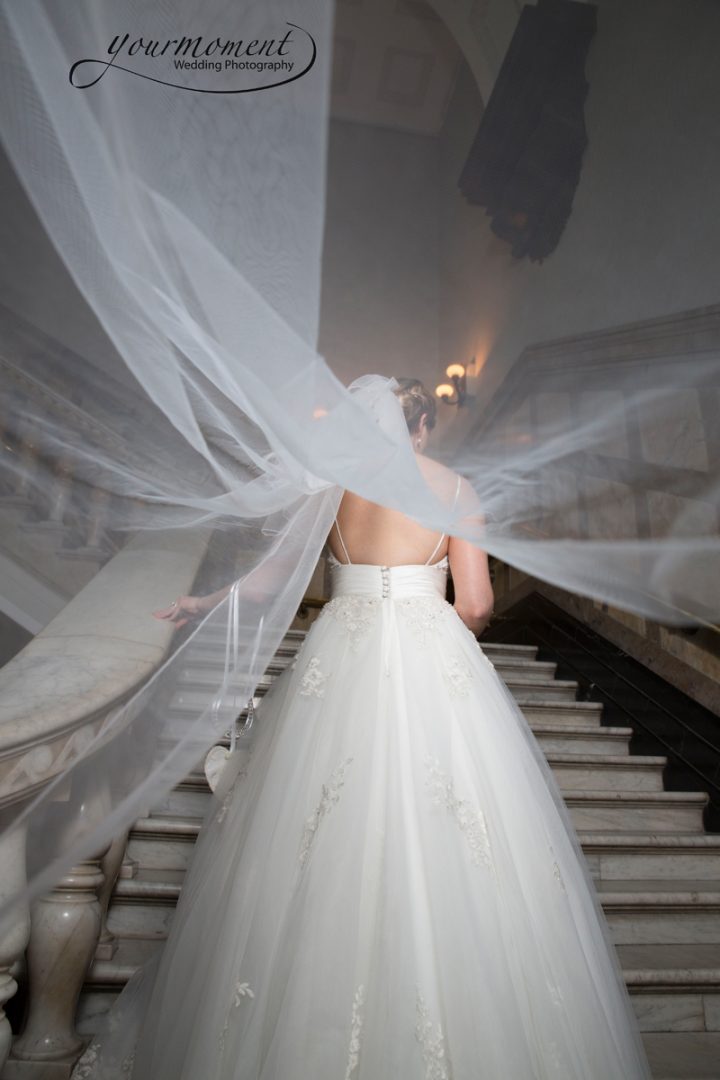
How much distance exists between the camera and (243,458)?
1583mm

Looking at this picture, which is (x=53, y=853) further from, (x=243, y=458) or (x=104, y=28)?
(x=104, y=28)

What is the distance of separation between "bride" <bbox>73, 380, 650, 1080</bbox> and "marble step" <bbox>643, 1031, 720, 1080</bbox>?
1.52 ft

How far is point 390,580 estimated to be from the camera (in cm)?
191

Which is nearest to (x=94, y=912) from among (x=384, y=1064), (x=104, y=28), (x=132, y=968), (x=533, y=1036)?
(x=132, y=968)

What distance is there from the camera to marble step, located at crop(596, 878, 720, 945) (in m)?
2.54

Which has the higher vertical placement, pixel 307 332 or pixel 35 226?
pixel 35 226

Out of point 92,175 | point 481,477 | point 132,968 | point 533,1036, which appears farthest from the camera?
point 132,968

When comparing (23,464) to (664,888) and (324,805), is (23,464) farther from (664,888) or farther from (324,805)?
(664,888)

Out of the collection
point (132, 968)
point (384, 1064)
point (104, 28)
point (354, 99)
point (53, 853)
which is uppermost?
point (354, 99)

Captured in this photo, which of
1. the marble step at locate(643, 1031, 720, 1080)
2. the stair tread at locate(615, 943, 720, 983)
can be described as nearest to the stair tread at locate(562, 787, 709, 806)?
the stair tread at locate(615, 943, 720, 983)

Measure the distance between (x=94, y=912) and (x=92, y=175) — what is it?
5.08 feet

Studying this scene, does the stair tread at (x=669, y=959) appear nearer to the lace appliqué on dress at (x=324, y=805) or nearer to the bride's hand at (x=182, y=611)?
the lace appliqué on dress at (x=324, y=805)

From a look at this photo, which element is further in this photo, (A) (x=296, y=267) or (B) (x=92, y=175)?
(A) (x=296, y=267)

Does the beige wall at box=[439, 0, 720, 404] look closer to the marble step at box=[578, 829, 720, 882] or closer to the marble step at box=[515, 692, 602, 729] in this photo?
the marble step at box=[578, 829, 720, 882]
